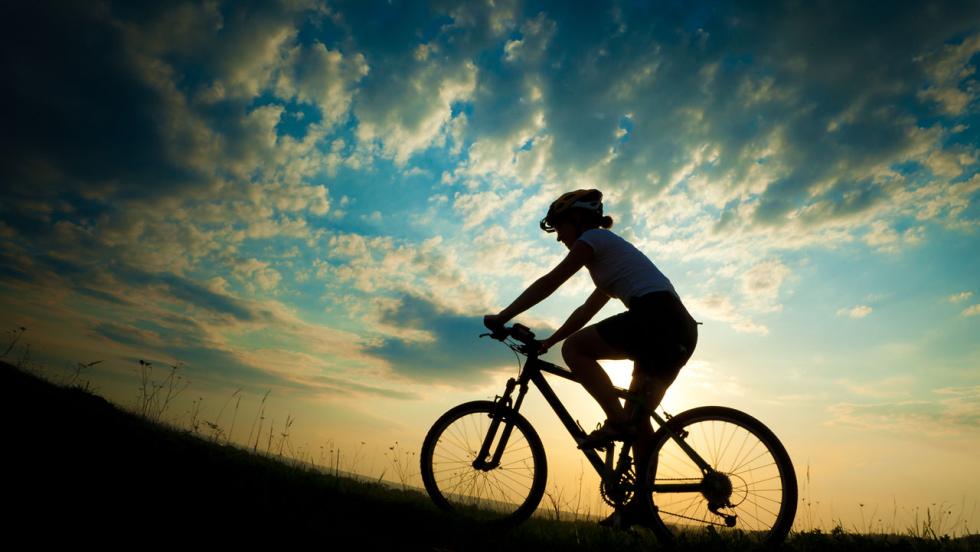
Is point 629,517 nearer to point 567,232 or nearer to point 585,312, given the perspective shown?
point 585,312

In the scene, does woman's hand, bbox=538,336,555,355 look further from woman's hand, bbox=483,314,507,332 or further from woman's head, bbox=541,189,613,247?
woman's head, bbox=541,189,613,247

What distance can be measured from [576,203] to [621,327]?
4.50ft

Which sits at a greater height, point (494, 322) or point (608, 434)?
point (494, 322)

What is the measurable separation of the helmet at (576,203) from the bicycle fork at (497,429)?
183 centimetres

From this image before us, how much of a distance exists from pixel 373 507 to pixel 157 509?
1.65m

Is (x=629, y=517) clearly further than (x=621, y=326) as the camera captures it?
→ No

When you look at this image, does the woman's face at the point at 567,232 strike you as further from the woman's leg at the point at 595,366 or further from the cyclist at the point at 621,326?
the woman's leg at the point at 595,366

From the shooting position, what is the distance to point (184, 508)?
10.3 feet

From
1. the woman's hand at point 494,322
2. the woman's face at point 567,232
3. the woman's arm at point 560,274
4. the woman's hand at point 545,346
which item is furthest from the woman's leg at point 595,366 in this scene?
the woman's face at point 567,232

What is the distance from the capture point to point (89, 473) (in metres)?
3.54

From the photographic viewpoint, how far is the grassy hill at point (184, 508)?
2.74 m

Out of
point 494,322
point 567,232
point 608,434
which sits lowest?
point 608,434

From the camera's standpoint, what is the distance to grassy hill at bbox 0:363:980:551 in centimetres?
274

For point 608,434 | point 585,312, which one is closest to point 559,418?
point 608,434
